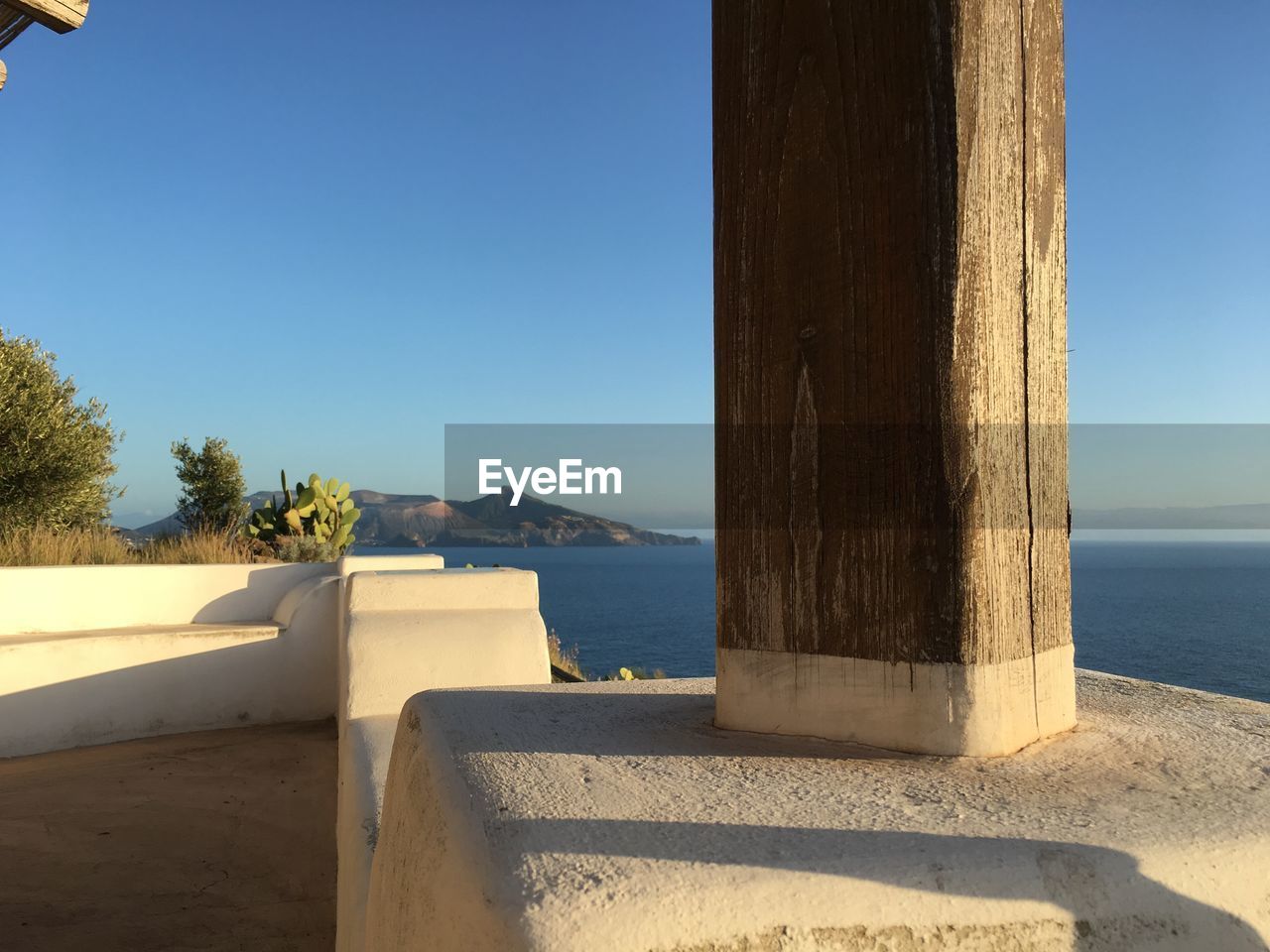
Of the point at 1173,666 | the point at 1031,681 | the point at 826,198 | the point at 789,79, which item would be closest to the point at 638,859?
the point at 1031,681

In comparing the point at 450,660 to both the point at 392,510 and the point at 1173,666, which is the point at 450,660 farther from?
the point at 392,510

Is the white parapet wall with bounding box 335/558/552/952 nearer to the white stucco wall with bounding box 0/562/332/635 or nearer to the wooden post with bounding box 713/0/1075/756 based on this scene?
the wooden post with bounding box 713/0/1075/756

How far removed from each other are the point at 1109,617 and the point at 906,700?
213 feet

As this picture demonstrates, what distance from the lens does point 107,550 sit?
759cm

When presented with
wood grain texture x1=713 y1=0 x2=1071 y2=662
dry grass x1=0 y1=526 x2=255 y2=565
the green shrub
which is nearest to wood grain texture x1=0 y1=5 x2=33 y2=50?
wood grain texture x1=713 y1=0 x2=1071 y2=662

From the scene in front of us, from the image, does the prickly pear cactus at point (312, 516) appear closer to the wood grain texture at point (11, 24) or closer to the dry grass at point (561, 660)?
the dry grass at point (561, 660)

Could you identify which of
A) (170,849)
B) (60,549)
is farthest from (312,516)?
(170,849)

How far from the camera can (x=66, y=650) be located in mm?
5168

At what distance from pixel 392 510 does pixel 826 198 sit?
163 feet

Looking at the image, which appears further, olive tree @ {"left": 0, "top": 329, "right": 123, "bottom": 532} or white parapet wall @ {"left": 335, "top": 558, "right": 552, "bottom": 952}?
olive tree @ {"left": 0, "top": 329, "right": 123, "bottom": 532}

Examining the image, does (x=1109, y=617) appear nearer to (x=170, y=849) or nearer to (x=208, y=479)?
(x=208, y=479)

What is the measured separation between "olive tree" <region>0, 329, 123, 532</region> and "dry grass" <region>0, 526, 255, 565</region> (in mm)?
1384

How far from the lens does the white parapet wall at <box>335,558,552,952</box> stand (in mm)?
3064

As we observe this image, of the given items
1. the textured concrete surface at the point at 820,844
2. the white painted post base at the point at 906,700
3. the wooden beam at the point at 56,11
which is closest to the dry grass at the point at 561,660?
the wooden beam at the point at 56,11
